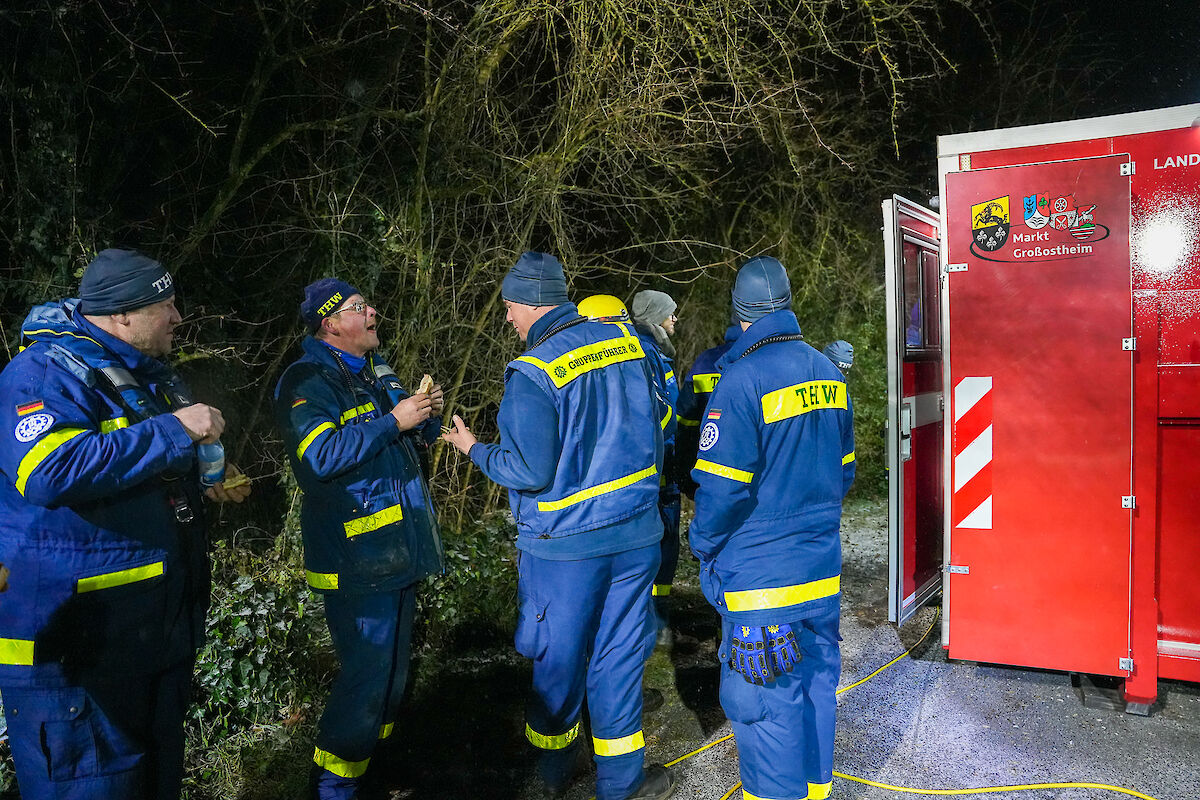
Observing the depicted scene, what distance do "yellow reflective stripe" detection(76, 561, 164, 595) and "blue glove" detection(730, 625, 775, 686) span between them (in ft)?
6.05

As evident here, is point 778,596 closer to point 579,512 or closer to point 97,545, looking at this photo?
point 579,512

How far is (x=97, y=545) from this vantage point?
2283mm

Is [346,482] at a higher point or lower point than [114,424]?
lower

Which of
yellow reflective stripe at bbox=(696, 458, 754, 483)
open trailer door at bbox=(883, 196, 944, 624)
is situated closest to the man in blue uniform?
yellow reflective stripe at bbox=(696, 458, 754, 483)

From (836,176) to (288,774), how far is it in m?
8.34

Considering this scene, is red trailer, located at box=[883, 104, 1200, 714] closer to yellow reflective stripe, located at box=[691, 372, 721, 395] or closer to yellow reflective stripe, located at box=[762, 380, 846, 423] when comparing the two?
yellow reflective stripe, located at box=[691, 372, 721, 395]

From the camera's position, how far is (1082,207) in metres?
3.94

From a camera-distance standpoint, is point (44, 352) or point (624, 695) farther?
point (624, 695)

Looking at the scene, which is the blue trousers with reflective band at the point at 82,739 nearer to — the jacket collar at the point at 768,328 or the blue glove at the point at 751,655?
the blue glove at the point at 751,655

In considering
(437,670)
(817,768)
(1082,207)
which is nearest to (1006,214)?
(1082,207)

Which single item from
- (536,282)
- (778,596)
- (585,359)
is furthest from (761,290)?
(778,596)

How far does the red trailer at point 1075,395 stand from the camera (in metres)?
3.88

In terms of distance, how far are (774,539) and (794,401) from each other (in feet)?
1.58

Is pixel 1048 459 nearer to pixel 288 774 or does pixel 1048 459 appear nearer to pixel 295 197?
pixel 288 774
